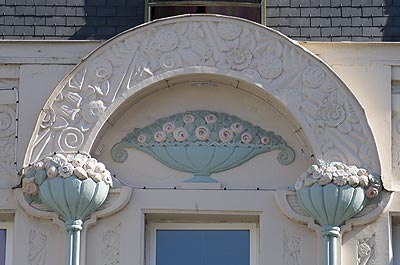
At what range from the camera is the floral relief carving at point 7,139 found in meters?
20.8

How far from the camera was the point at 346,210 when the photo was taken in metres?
20.2

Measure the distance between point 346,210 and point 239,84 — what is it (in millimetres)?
1813

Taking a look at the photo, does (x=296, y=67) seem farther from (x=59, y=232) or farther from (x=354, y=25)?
(x=59, y=232)

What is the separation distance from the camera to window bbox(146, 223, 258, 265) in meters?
20.7

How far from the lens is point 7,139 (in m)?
20.8

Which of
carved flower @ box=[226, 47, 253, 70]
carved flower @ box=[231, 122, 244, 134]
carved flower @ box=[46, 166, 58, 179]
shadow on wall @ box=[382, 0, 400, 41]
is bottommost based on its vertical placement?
carved flower @ box=[46, 166, 58, 179]

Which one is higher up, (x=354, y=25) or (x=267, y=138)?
(x=354, y=25)

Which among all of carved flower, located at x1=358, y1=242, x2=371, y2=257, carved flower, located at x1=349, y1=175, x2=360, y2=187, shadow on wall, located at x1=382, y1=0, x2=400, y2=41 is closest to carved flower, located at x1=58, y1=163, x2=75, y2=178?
carved flower, located at x1=349, y1=175, x2=360, y2=187

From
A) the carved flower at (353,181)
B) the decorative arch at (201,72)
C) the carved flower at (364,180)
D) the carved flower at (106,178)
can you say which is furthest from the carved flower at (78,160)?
the carved flower at (364,180)

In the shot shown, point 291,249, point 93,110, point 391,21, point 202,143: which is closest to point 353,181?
point 291,249

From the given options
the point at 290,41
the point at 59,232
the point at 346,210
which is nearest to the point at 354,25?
the point at 290,41

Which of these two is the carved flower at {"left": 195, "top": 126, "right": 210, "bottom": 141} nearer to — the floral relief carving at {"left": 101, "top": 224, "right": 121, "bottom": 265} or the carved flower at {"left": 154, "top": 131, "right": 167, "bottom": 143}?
the carved flower at {"left": 154, "top": 131, "right": 167, "bottom": 143}

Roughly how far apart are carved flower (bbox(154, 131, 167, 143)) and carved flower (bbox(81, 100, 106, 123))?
2.08ft

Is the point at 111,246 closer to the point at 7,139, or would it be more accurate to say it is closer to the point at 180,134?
the point at 180,134
